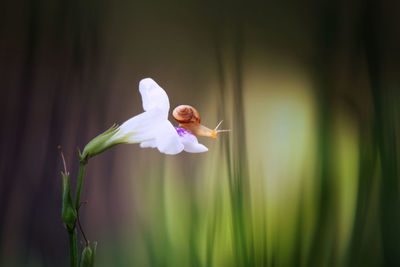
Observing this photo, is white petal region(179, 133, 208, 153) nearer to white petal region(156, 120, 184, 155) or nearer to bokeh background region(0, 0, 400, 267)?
white petal region(156, 120, 184, 155)

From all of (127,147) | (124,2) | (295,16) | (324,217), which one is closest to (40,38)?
(124,2)

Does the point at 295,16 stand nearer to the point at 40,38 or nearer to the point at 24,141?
the point at 40,38

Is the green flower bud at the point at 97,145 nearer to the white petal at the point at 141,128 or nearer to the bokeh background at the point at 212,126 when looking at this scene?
the white petal at the point at 141,128

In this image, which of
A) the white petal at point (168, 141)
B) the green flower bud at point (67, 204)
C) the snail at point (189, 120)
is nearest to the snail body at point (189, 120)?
the snail at point (189, 120)

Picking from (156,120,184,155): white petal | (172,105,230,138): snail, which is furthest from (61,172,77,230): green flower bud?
(172,105,230,138): snail

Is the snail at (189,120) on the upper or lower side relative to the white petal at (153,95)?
lower

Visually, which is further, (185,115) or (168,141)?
(185,115)

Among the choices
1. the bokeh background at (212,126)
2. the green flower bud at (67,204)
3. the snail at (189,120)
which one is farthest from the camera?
the bokeh background at (212,126)

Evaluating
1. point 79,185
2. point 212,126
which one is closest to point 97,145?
point 79,185

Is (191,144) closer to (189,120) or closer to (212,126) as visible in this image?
(189,120)
